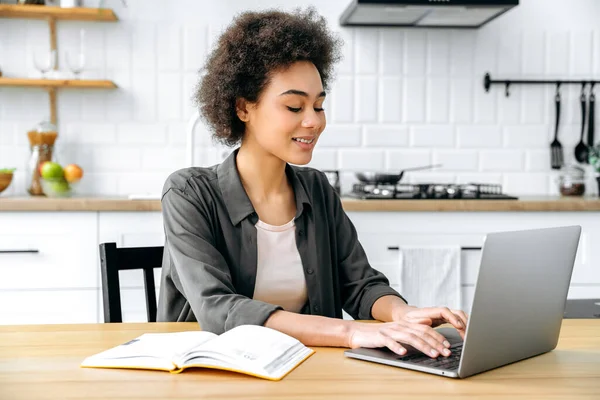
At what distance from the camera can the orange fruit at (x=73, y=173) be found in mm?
3383

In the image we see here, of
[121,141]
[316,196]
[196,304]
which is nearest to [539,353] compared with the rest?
[196,304]

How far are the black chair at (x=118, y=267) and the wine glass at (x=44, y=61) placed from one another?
187cm

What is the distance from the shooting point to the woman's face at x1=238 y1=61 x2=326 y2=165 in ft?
5.93

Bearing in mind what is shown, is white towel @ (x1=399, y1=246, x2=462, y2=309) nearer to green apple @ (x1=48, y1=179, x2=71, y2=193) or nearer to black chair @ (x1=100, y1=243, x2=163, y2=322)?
black chair @ (x1=100, y1=243, x2=163, y2=322)

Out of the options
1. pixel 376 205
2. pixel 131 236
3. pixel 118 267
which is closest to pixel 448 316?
pixel 118 267

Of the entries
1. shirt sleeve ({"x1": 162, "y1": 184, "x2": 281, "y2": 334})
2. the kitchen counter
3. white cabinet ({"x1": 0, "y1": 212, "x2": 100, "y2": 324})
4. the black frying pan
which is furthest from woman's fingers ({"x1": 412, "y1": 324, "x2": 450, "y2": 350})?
the black frying pan

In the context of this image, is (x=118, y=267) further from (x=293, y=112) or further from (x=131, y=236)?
(x=131, y=236)

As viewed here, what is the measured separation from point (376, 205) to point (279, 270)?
130cm

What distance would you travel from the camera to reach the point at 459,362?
117 centimetres

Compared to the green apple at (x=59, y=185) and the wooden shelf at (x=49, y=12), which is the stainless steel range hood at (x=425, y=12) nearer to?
the wooden shelf at (x=49, y=12)

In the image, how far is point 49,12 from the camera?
3.46 m

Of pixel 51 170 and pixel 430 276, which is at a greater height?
pixel 51 170

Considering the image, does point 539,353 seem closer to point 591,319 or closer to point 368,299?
point 591,319

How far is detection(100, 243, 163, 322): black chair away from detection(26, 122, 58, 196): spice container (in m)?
1.77
